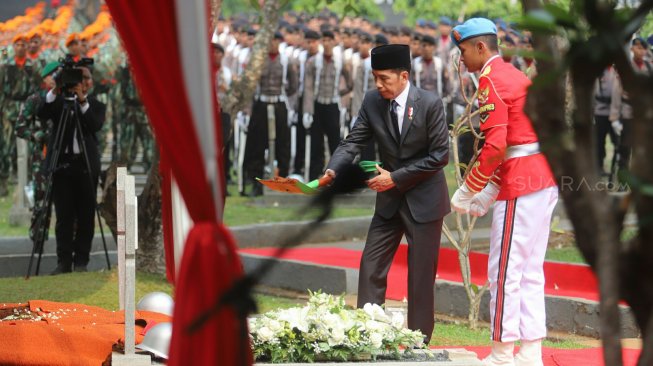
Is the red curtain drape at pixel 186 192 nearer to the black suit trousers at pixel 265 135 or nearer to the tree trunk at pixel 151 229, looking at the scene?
the tree trunk at pixel 151 229

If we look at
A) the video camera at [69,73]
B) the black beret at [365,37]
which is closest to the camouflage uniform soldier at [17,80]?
the video camera at [69,73]

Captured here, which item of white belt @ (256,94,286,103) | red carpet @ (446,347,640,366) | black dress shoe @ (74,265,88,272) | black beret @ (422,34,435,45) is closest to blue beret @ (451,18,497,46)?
red carpet @ (446,347,640,366)

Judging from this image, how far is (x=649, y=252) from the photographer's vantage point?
2.93 m

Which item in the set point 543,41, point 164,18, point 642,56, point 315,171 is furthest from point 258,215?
point 543,41

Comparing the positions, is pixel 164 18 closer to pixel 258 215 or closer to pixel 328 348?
pixel 328 348

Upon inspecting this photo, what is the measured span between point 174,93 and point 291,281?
7750 millimetres

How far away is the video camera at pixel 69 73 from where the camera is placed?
11.0 meters

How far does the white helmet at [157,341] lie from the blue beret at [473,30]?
254 cm

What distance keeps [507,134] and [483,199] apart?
0.50 m

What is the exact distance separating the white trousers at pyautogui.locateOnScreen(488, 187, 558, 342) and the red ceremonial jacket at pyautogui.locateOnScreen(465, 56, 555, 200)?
8cm

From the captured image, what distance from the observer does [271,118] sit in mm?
19500

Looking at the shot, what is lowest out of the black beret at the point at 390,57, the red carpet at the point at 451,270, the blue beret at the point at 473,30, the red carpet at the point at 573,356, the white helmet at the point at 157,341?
the red carpet at the point at 451,270

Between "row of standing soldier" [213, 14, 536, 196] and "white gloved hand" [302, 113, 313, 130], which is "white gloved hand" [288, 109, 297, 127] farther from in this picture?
"white gloved hand" [302, 113, 313, 130]

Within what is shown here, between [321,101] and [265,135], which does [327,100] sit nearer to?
[321,101]
